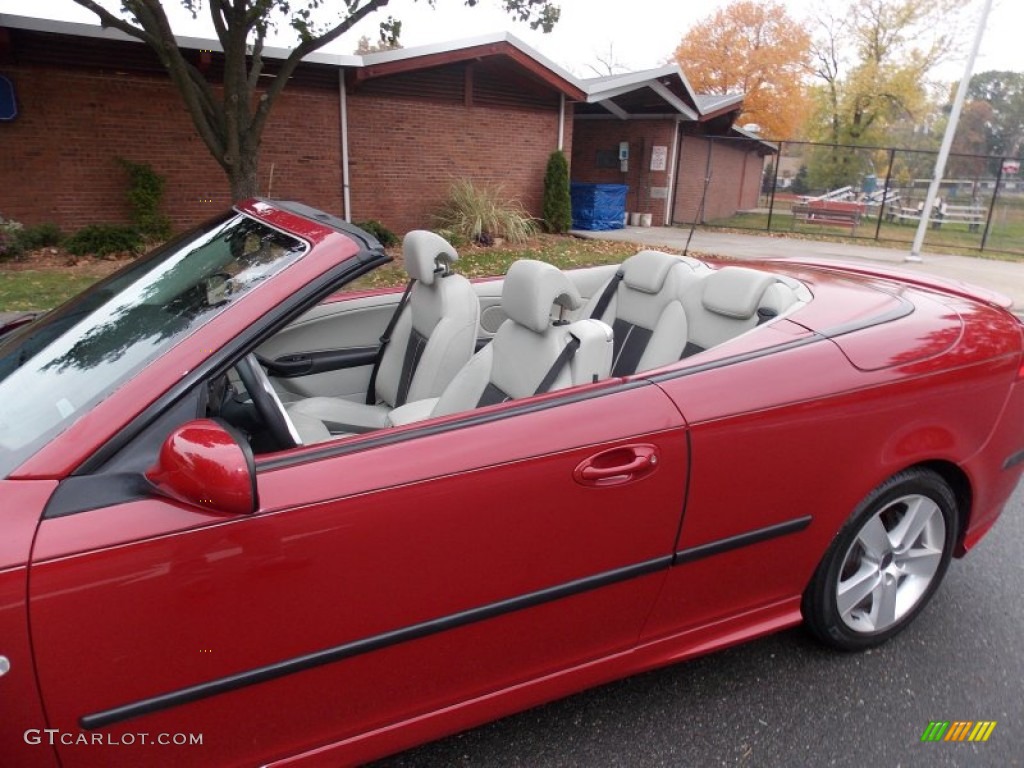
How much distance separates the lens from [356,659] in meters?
1.55

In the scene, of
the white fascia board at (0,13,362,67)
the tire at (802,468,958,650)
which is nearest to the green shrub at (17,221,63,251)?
the white fascia board at (0,13,362,67)

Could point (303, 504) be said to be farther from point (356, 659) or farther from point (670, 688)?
point (670, 688)

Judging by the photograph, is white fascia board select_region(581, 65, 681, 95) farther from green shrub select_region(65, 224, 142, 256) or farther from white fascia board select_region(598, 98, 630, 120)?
green shrub select_region(65, 224, 142, 256)

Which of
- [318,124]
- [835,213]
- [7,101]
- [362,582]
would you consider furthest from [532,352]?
[835,213]

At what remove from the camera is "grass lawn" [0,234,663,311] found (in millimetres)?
7676

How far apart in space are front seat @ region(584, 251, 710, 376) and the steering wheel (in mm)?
1453

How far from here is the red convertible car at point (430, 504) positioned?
134cm

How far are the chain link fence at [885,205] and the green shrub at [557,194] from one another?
12.8ft

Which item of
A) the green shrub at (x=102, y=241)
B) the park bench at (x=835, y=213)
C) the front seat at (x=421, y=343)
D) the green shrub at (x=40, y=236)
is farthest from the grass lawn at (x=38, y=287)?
the park bench at (x=835, y=213)

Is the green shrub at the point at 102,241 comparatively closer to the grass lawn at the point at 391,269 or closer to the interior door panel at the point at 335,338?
the grass lawn at the point at 391,269

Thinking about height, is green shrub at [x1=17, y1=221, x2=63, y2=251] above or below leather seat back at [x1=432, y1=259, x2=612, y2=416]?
below

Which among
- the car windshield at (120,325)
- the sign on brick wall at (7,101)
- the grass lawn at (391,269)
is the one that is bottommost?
the grass lawn at (391,269)

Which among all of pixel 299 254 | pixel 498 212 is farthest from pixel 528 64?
pixel 299 254

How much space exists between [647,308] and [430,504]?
5.89 ft
